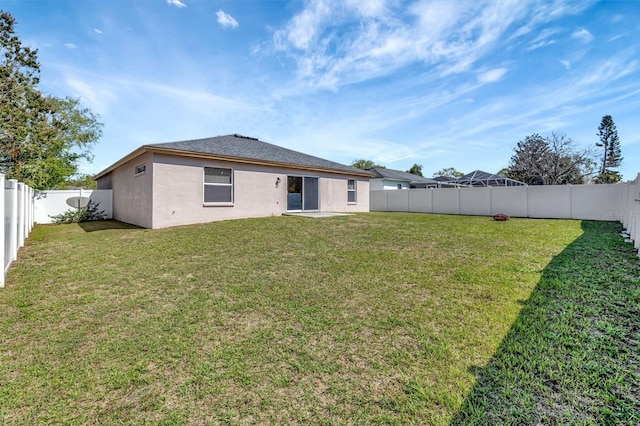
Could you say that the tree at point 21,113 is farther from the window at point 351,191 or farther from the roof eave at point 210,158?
the window at point 351,191

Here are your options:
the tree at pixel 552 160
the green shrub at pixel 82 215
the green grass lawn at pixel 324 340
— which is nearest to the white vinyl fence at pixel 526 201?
the green grass lawn at pixel 324 340

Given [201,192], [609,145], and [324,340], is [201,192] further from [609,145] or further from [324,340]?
[609,145]

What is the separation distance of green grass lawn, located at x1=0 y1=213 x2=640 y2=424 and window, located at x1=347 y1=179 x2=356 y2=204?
10505mm

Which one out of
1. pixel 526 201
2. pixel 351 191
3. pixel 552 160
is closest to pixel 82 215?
pixel 351 191

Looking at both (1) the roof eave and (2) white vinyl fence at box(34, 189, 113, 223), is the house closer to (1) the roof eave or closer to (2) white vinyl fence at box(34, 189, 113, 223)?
(1) the roof eave

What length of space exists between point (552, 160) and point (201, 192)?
28.1 meters

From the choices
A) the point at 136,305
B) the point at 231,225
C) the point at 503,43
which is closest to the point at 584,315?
the point at 136,305

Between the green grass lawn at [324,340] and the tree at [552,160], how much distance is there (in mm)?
23638

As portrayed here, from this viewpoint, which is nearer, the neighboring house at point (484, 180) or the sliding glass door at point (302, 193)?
the sliding glass door at point (302, 193)

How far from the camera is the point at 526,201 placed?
14.1m

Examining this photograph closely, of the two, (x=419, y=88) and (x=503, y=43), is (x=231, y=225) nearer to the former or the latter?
(x=419, y=88)

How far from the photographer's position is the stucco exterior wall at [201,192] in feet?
31.2

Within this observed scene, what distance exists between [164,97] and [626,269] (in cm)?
1462

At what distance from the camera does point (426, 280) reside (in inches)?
176
